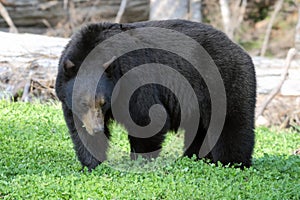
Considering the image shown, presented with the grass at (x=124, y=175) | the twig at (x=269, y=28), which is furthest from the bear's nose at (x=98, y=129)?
the twig at (x=269, y=28)

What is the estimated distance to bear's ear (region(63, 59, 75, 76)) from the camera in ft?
19.2

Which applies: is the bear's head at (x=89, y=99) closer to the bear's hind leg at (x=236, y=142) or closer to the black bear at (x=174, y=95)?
the black bear at (x=174, y=95)

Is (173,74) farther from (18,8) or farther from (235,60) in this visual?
(18,8)

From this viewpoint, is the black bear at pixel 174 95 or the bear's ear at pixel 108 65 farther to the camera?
the black bear at pixel 174 95

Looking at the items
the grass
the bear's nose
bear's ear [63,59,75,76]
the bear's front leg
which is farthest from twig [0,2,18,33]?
the bear's nose

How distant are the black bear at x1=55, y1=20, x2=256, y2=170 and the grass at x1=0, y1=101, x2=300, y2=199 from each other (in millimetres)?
278

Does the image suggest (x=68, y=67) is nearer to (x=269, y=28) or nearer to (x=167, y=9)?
(x=167, y=9)

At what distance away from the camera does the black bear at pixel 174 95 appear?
613 cm

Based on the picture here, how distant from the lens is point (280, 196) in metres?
5.53

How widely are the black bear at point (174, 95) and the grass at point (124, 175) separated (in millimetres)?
278

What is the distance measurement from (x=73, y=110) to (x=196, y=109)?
4.86ft

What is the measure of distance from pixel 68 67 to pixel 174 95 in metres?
1.35

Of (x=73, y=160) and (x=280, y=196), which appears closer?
(x=280, y=196)

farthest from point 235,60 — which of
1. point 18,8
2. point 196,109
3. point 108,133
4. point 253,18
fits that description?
point 253,18
